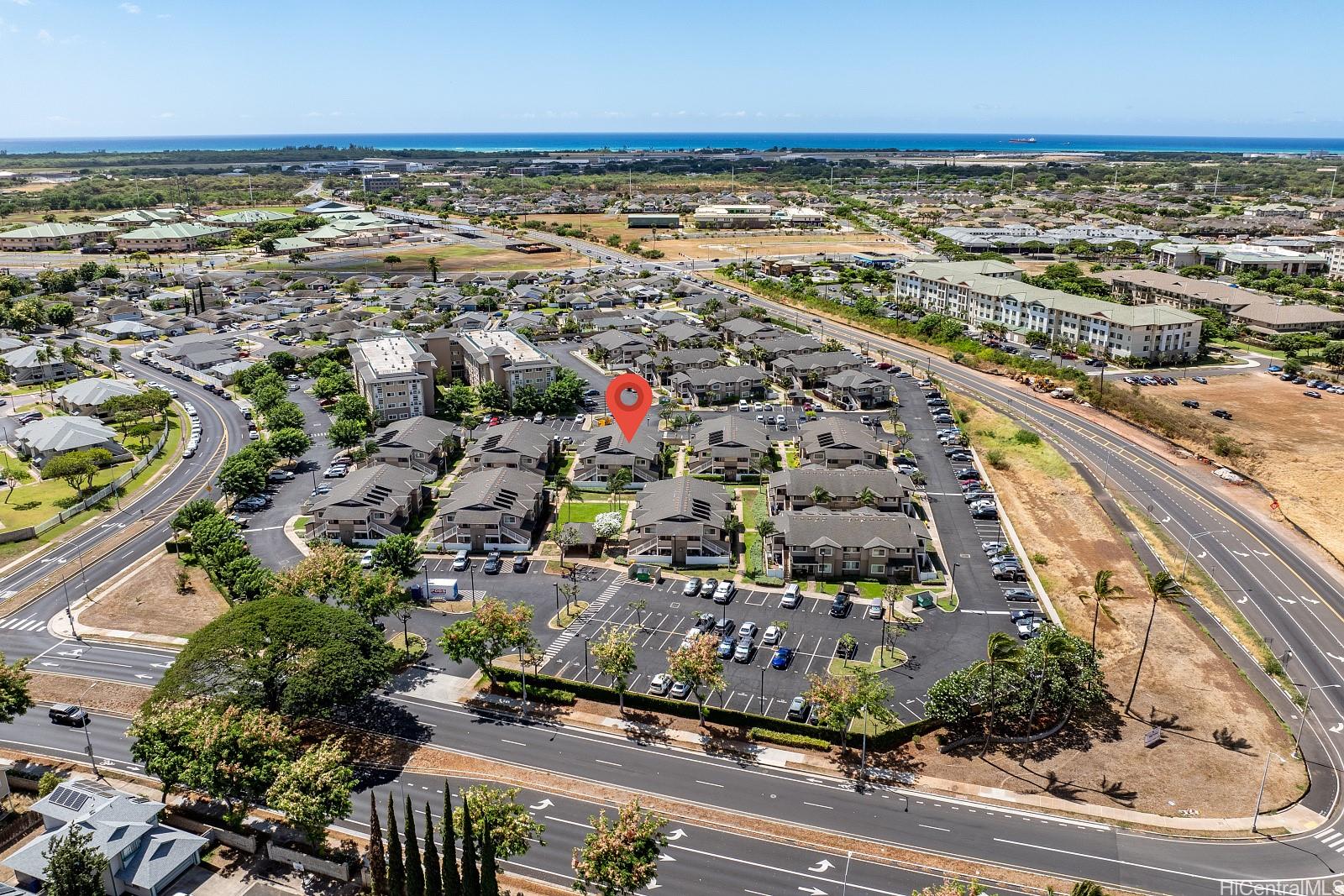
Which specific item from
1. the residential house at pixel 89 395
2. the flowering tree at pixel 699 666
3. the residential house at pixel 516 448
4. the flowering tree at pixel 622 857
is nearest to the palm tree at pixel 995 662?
the flowering tree at pixel 699 666

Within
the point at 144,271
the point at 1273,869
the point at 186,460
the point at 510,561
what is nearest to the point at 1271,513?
the point at 1273,869

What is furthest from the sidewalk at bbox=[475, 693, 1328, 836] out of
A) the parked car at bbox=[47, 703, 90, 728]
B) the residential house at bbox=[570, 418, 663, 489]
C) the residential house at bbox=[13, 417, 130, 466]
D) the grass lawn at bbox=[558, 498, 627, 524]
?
the residential house at bbox=[13, 417, 130, 466]

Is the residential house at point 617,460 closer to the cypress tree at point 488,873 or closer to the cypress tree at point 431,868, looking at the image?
the cypress tree at point 431,868

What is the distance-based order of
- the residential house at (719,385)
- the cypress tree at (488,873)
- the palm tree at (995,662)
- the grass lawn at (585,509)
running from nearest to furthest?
1. the cypress tree at (488,873)
2. the palm tree at (995,662)
3. the grass lawn at (585,509)
4. the residential house at (719,385)

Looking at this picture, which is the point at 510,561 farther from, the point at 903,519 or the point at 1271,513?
the point at 1271,513

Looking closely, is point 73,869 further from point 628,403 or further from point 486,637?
point 628,403
